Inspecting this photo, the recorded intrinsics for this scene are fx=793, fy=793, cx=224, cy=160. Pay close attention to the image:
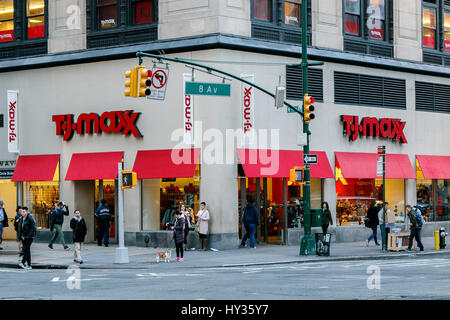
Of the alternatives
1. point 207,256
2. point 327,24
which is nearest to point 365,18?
point 327,24

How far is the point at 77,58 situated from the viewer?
31.8 meters

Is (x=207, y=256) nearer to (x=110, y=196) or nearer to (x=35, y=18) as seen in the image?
(x=110, y=196)

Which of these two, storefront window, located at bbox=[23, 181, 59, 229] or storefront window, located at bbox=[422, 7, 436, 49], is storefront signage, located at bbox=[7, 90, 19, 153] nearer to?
storefront window, located at bbox=[23, 181, 59, 229]

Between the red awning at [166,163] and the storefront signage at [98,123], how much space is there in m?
0.96

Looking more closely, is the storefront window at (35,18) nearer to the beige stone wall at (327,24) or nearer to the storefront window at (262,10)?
the storefront window at (262,10)

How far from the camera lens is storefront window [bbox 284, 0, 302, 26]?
103ft

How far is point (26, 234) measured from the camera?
23406 millimetres

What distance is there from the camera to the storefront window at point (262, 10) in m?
30.4

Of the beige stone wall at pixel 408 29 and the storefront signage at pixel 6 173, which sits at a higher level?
the beige stone wall at pixel 408 29

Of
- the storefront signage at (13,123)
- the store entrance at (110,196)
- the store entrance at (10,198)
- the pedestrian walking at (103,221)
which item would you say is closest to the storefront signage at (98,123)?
the storefront signage at (13,123)

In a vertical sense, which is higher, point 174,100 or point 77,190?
point 174,100
